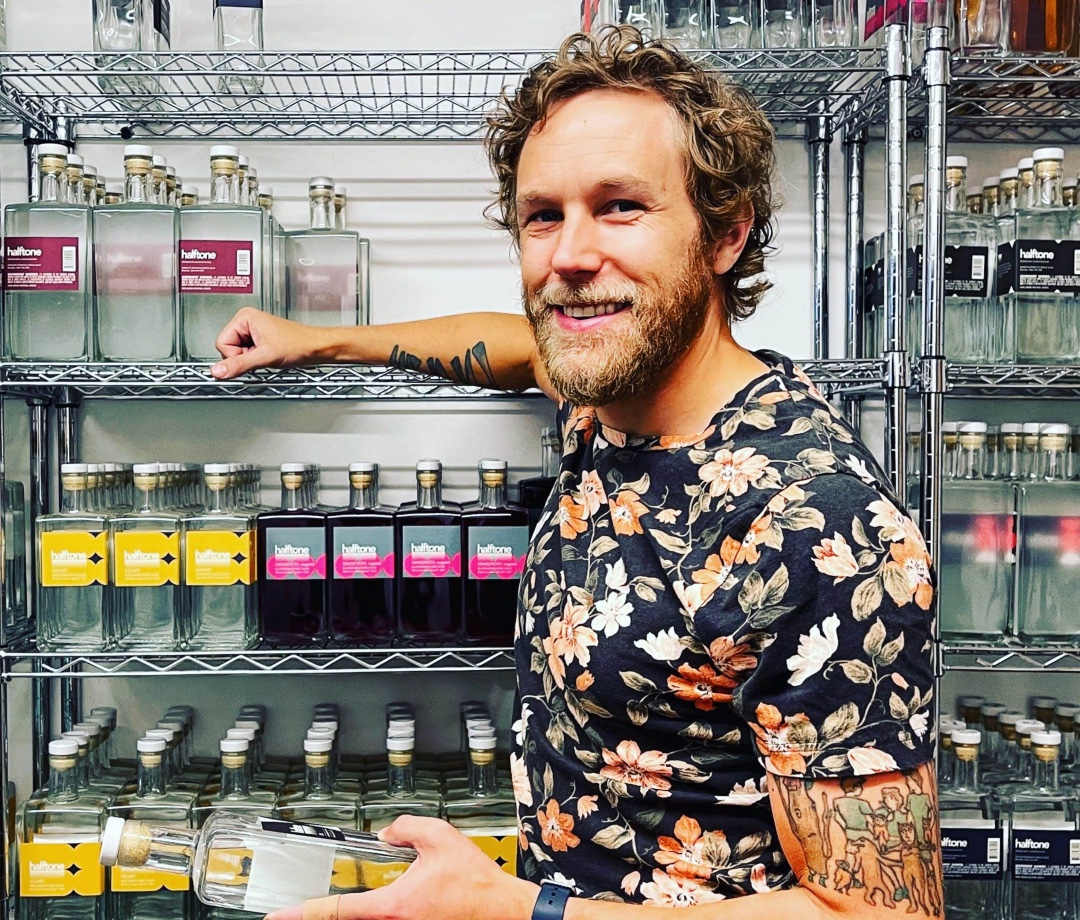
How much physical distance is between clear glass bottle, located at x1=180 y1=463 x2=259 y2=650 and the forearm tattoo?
33cm

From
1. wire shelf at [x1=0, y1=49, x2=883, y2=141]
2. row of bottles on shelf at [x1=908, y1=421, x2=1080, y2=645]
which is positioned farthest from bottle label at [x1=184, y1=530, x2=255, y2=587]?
row of bottles on shelf at [x1=908, y1=421, x2=1080, y2=645]

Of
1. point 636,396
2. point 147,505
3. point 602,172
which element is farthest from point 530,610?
point 147,505

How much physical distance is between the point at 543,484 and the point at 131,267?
0.74 metres

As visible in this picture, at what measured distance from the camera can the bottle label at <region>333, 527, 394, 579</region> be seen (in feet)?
4.88

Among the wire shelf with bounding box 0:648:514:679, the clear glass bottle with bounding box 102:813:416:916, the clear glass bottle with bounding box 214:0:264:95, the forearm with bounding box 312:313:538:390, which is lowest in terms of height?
the clear glass bottle with bounding box 102:813:416:916

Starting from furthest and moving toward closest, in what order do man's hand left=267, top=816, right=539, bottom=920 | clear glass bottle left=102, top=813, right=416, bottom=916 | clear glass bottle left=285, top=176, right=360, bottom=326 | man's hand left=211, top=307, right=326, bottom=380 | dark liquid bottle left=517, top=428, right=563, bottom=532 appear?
clear glass bottle left=285, top=176, right=360, bottom=326, dark liquid bottle left=517, top=428, right=563, bottom=532, man's hand left=211, top=307, right=326, bottom=380, clear glass bottle left=102, top=813, right=416, bottom=916, man's hand left=267, top=816, right=539, bottom=920

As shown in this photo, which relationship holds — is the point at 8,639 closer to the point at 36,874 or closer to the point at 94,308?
the point at 36,874

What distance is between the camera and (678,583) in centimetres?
94

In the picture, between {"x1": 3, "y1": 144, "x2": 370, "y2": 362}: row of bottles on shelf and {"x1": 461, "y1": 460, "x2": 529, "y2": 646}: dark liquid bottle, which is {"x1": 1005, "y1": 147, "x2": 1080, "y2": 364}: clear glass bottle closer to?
{"x1": 461, "y1": 460, "x2": 529, "y2": 646}: dark liquid bottle

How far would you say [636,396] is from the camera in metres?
1.05

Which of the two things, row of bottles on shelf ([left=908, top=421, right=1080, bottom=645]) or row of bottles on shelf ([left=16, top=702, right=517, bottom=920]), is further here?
row of bottles on shelf ([left=908, top=421, right=1080, bottom=645])

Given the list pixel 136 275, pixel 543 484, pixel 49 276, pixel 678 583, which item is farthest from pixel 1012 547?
pixel 49 276

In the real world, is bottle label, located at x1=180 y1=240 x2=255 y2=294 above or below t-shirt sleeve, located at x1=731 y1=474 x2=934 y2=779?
above

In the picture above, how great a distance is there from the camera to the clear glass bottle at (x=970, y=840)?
4.93 ft
